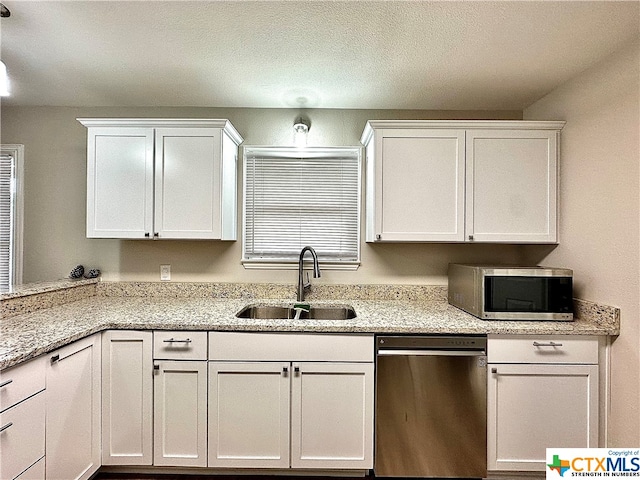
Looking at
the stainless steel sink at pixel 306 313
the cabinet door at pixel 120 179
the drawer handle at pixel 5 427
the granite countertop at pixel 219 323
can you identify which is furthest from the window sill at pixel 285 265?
the drawer handle at pixel 5 427

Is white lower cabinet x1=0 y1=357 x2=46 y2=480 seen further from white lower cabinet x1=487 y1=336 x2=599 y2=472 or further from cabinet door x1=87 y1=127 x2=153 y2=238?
white lower cabinet x1=487 y1=336 x2=599 y2=472

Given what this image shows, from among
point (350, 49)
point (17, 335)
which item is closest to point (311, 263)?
point (350, 49)

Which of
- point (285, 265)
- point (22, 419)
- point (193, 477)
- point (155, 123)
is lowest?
point (193, 477)

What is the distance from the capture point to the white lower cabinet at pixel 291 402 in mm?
1871

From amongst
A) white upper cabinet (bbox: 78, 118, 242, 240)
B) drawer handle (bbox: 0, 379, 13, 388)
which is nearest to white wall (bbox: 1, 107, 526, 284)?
white upper cabinet (bbox: 78, 118, 242, 240)

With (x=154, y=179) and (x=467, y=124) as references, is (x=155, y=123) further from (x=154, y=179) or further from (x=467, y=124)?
(x=467, y=124)

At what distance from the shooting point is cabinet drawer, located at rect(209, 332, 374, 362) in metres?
1.87

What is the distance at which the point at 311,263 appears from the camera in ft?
8.70

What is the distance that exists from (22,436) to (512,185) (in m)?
2.81

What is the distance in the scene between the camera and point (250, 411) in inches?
73.9

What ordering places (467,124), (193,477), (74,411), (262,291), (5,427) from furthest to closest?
(262,291) → (467,124) → (193,477) → (74,411) → (5,427)

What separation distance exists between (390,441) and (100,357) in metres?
1.62

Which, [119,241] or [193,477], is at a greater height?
[119,241]

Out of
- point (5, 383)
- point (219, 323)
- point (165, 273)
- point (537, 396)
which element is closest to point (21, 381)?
point (5, 383)
